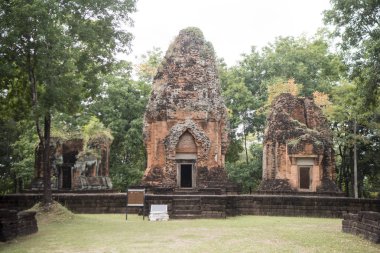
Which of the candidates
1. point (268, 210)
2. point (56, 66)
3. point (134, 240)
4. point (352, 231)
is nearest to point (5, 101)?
point (56, 66)

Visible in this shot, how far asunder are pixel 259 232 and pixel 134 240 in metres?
3.75

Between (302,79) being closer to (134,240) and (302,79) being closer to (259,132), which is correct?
(259,132)

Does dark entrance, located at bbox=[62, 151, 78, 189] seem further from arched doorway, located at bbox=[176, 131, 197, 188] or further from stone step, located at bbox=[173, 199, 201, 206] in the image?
stone step, located at bbox=[173, 199, 201, 206]

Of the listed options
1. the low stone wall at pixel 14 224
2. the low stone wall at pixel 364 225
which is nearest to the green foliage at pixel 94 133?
the low stone wall at pixel 14 224

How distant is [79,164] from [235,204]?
12.8 meters

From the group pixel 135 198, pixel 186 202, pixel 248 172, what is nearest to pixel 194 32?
pixel 186 202

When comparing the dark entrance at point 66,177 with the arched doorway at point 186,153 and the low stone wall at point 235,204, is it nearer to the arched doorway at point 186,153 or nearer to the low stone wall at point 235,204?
the arched doorway at point 186,153

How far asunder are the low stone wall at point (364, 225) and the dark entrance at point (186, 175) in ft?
40.1

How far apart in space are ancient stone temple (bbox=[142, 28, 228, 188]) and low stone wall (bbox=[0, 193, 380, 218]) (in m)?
3.64

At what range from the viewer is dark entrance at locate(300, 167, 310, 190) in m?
27.6

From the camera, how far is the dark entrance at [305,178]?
90.6ft

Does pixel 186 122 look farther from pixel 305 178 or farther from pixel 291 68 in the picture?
pixel 291 68

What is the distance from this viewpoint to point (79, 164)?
29344 mm

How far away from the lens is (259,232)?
43.4ft
